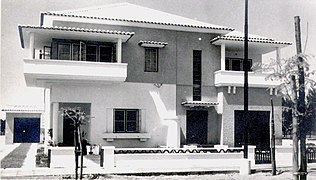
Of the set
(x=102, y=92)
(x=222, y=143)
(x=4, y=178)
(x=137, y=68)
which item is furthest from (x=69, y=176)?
(x=222, y=143)

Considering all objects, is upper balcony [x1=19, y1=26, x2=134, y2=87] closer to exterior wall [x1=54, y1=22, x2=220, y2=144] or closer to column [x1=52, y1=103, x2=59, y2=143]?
exterior wall [x1=54, y1=22, x2=220, y2=144]

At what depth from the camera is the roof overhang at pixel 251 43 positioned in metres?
22.1

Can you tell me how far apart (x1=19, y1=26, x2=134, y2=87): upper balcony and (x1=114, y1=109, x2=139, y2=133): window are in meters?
2.01

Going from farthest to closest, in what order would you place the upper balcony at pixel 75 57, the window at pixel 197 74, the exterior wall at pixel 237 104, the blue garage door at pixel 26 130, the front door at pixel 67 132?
the blue garage door at pixel 26 130 → the window at pixel 197 74 → the exterior wall at pixel 237 104 → the front door at pixel 67 132 → the upper balcony at pixel 75 57

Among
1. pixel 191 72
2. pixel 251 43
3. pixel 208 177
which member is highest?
pixel 251 43

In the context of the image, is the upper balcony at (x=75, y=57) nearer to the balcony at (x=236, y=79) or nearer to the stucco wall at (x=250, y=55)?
the balcony at (x=236, y=79)

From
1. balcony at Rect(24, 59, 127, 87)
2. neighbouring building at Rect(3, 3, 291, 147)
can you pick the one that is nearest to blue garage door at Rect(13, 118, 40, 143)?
neighbouring building at Rect(3, 3, 291, 147)

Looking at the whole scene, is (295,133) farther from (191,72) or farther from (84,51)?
(84,51)

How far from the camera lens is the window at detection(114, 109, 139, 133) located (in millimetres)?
21250

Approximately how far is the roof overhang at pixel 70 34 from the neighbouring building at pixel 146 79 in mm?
44

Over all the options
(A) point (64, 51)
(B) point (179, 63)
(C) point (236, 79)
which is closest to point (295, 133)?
(C) point (236, 79)

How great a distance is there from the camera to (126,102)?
21312 mm

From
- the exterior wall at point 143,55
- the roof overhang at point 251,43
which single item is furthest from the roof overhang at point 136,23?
the roof overhang at point 251,43

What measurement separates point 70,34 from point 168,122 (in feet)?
20.6
